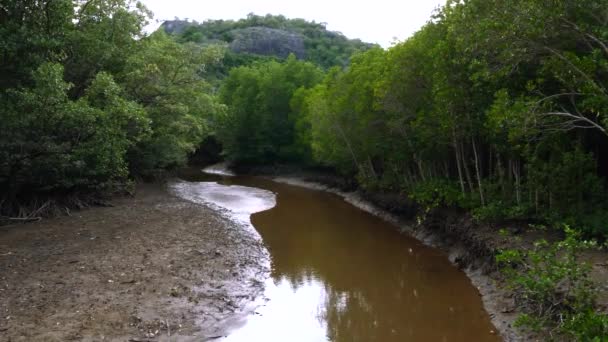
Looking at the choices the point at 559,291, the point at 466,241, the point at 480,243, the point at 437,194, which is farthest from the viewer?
the point at 437,194

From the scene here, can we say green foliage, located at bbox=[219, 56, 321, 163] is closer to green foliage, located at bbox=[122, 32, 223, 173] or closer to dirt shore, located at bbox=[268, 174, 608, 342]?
green foliage, located at bbox=[122, 32, 223, 173]

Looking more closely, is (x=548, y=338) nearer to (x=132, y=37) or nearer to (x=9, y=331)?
(x=9, y=331)

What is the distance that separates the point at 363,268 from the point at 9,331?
11158 millimetres

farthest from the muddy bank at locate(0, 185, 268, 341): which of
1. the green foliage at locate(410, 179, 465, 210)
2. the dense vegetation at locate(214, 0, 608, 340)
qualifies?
the green foliage at locate(410, 179, 465, 210)

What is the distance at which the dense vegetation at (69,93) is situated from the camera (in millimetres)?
18391

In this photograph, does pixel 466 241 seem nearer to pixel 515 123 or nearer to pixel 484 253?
pixel 484 253

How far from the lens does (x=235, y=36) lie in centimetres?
13000

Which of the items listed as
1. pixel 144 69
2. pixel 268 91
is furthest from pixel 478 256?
pixel 268 91

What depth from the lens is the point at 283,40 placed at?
125m

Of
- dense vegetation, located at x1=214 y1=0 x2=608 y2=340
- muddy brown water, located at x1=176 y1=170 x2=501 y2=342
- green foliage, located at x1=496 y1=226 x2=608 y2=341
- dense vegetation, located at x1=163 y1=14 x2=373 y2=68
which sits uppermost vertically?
dense vegetation, located at x1=163 y1=14 x2=373 y2=68

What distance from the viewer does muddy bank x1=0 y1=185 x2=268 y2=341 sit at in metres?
10.6

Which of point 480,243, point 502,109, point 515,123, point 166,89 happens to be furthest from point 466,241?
point 166,89

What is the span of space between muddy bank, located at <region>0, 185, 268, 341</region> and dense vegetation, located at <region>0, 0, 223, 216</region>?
197 centimetres

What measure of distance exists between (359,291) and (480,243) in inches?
178
